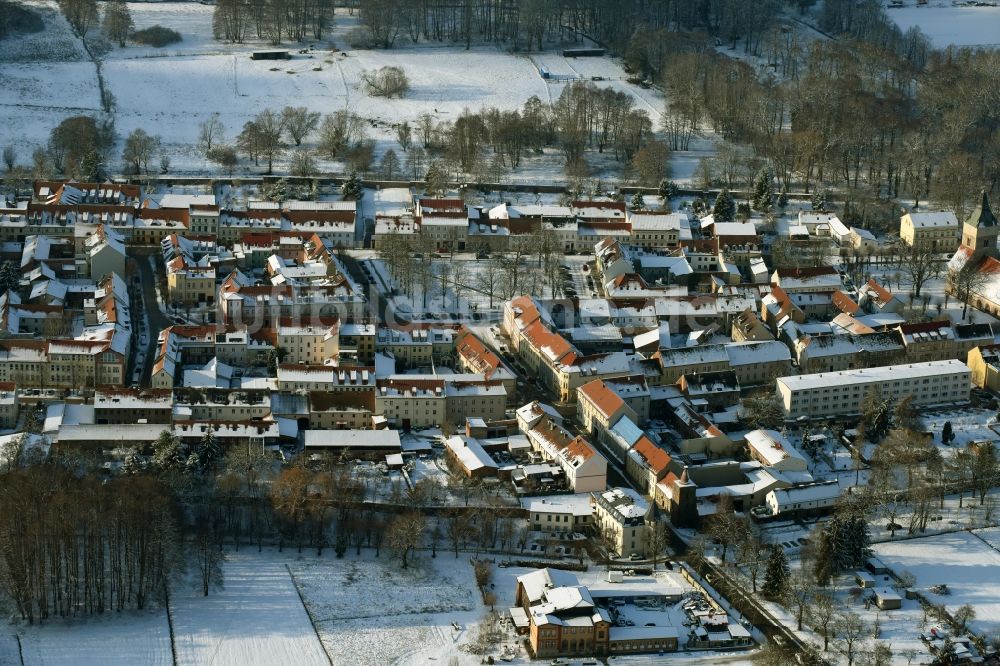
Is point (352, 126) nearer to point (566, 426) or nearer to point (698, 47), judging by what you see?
point (698, 47)

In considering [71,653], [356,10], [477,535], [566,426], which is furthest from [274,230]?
[356,10]

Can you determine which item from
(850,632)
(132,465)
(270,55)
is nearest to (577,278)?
(132,465)

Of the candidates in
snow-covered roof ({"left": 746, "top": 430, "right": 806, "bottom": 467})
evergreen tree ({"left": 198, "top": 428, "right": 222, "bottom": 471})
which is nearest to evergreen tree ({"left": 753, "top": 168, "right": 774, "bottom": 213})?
snow-covered roof ({"left": 746, "top": 430, "right": 806, "bottom": 467})

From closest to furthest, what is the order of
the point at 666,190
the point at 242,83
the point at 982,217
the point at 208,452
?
the point at 208,452 → the point at 982,217 → the point at 666,190 → the point at 242,83

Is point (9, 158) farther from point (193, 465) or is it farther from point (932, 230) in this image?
point (932, 230)

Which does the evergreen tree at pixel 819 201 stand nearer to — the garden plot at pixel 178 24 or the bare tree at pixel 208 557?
the garden plot at pixel 178 24

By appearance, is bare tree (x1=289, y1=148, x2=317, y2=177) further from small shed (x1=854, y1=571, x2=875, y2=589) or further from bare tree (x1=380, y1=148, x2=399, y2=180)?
small shed (x1=854, y1=571, x2=875, y2=589)
